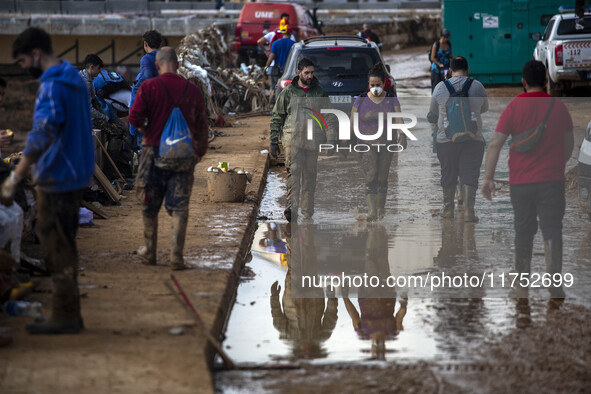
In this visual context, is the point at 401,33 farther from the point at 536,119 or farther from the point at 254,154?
the point at 536,119

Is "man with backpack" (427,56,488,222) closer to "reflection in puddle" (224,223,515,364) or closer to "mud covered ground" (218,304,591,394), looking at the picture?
"reflection in puddle" (224,223,515,364)

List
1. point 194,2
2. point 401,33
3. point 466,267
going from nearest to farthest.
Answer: point 466,267 < point 401,33 < point 194,2

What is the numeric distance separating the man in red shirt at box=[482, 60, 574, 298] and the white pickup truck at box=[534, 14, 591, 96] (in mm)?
14966

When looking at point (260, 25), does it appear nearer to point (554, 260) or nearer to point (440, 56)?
point (440, 56)

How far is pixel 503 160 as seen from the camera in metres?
15.3

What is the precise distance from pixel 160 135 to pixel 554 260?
348cm

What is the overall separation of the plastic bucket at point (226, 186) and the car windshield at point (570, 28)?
570 inches

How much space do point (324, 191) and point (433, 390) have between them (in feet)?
24.6

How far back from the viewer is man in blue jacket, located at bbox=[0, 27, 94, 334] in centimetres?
602

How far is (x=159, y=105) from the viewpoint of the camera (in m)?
7.71

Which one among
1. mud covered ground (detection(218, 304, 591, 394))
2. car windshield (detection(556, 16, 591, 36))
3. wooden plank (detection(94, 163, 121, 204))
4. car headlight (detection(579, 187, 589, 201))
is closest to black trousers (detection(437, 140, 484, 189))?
car headlight (detection(579, 187, 589, 201))

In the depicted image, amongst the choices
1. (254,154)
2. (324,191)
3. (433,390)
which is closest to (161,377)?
(433,390)

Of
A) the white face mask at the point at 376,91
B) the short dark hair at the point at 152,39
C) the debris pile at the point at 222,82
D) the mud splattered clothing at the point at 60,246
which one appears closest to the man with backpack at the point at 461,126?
the white face mask at the point at 376,91

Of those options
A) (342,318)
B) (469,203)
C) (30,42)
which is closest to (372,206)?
(469,203)
